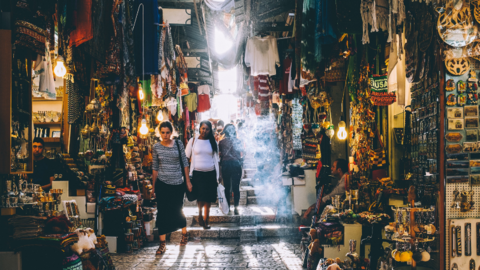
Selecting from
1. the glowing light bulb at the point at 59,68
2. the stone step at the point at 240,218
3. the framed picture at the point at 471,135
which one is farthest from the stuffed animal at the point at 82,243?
the stone step at the point at 240,218

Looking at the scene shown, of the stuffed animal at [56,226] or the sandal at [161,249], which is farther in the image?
the sandal at [161,249]

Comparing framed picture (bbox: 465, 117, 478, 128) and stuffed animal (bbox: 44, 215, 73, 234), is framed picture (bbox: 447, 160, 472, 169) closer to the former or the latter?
framed picture (bbox: 465, 117, 478, 128)

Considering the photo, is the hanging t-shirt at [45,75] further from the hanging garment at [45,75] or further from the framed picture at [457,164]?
the framed picture at [457,164]

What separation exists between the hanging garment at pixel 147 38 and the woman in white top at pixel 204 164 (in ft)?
5.18

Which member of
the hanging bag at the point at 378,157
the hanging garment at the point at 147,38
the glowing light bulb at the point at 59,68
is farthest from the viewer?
the hanging garment at the point at 147,38

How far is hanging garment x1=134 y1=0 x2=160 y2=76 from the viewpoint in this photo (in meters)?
7.29

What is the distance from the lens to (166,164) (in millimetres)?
6688

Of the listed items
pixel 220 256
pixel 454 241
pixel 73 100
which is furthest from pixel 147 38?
pixel 454 241

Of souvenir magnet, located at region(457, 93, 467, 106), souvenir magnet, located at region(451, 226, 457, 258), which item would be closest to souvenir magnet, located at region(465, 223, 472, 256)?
souvenir magnet, located at region(451, 226, 457, 258)

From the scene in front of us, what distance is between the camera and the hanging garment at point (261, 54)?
9305 millimetres

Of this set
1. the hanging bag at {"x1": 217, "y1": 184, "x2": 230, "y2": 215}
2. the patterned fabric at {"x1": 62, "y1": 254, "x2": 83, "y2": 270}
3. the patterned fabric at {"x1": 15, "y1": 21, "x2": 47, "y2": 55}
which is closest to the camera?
the patterned fabric at {"x1": 62, "y1": 254, "x2": 83, "y2": 270}

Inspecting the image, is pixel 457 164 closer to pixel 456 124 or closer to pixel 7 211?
pixel 456 124

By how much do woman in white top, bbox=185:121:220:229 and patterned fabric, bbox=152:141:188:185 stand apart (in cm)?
93

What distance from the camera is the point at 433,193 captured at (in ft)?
13.7
